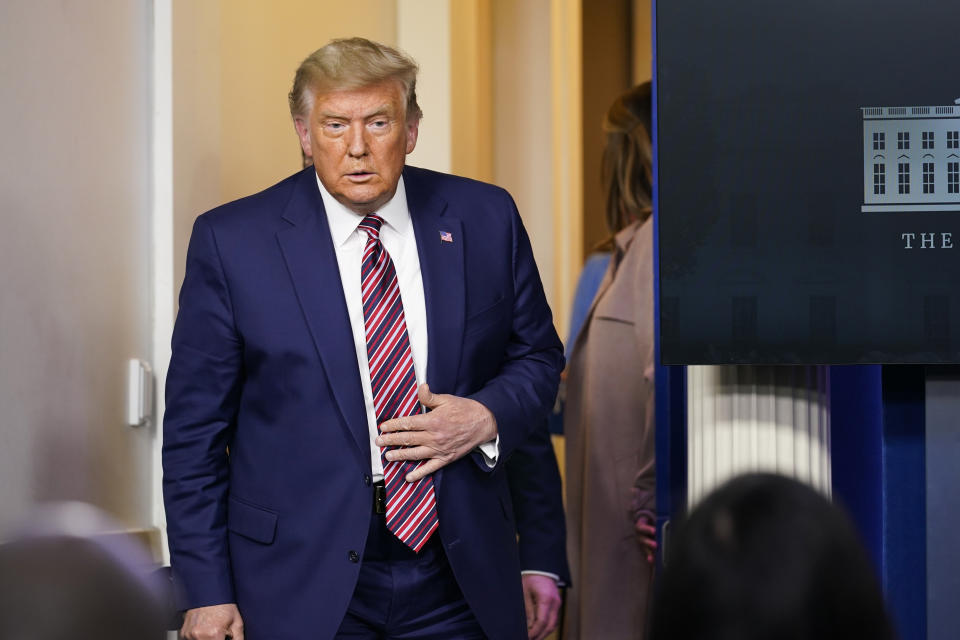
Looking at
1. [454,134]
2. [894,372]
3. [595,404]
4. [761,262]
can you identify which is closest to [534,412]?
[761,262]

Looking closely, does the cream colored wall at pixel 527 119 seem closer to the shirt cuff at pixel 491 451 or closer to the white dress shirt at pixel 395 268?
the white dress shirt at pixel 395 268

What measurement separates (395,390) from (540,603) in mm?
596

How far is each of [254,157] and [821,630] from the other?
113 inches

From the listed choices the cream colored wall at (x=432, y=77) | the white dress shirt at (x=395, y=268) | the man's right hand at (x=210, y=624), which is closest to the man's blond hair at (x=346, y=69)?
the white dress shirt at (x=395, y=268)

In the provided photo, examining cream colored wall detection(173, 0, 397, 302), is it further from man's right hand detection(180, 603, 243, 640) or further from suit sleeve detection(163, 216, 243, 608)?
man's right hand detection(180, 603, 243, 640)

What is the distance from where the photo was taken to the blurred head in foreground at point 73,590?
27.7 inches

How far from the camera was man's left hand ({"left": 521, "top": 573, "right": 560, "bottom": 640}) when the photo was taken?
2422 millimetres

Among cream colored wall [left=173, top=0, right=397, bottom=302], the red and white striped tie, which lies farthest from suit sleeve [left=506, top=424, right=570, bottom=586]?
cream colored wall [left=173, top=0, right=397, bottom=302]

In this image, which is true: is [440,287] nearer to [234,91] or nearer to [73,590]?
[234,91]

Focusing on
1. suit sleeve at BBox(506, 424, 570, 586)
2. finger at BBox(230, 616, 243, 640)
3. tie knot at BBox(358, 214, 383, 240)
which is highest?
tie knot at BBox(358, 214, 383, 240)

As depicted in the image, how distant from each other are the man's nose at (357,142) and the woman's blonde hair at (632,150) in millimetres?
1398

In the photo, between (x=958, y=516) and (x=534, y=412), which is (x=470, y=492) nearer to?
(x=534, y=412)

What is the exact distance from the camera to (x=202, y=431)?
6.93ft

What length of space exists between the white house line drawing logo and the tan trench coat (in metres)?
1.34
